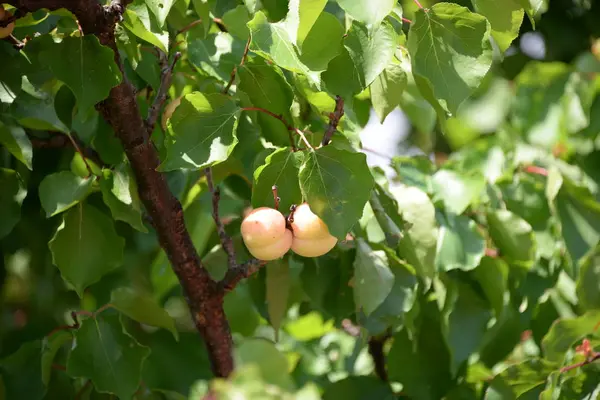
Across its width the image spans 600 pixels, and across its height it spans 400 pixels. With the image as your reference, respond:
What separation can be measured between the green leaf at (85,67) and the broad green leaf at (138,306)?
257 mm

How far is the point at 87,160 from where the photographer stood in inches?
39.6

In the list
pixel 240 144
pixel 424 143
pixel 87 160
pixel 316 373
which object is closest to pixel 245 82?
pixel 240 144

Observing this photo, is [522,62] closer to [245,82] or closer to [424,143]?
[424,143]

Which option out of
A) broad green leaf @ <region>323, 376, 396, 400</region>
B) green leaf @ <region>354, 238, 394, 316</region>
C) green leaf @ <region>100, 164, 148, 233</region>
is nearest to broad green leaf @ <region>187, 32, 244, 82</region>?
green leaf @ <region>100, 164, 148, 233</region>

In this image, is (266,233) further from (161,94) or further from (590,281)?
(590,281)

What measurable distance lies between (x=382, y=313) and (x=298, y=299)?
242 millimetres

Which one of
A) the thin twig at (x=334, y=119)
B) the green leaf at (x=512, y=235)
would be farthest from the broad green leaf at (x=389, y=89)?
the green leaf at (x=512, y=235)

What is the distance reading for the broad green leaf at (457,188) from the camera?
1.15m

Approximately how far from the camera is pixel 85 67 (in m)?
0.85

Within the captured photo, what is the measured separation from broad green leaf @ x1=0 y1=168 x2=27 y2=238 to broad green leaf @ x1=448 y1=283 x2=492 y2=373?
1.82 ft

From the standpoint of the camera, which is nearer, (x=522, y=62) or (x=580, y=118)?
(x=580, y=118)

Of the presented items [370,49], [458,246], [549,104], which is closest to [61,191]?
[370,49]

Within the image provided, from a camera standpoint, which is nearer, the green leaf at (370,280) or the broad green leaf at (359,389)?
the green leaf at (370,280)

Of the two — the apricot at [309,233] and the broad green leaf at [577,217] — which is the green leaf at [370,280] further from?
the broad green leaf at [577,217]
